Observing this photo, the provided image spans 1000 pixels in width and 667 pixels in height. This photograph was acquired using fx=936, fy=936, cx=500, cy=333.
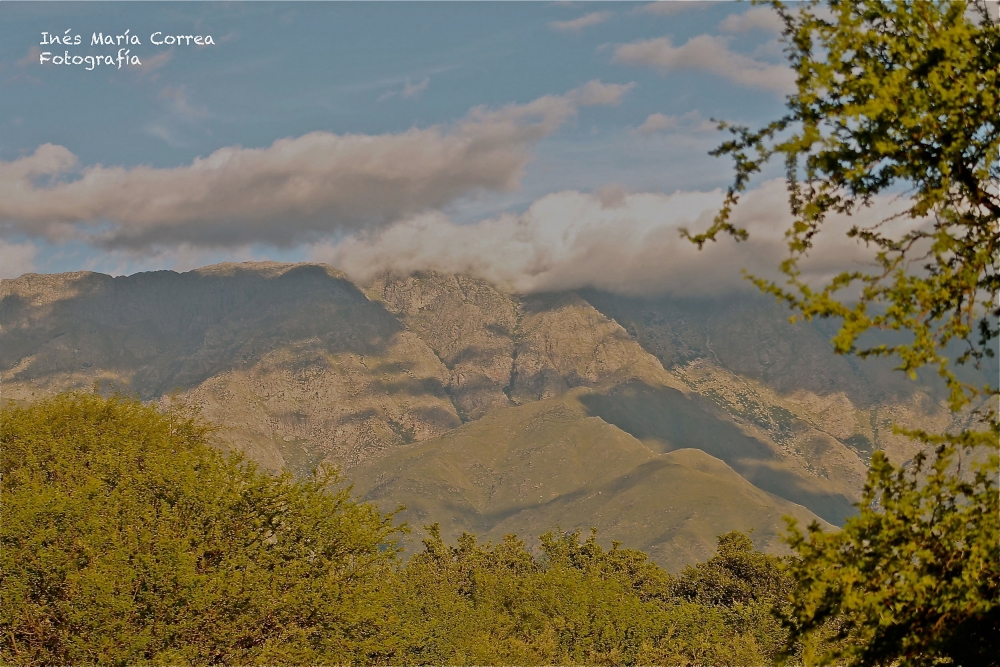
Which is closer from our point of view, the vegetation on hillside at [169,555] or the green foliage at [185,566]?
the green foliage at [185,566]

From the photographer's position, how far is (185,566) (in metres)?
38.1

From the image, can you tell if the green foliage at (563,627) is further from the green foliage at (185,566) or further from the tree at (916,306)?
the tree at (916,306)

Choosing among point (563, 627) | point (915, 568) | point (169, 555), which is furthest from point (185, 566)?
point (563, 627)

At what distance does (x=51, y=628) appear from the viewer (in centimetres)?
4031

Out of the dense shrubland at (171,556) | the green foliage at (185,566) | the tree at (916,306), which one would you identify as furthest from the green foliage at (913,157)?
the green foliage at (185,566)

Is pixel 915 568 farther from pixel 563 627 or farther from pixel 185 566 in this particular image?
pixel 563 627

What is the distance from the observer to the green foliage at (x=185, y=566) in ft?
125

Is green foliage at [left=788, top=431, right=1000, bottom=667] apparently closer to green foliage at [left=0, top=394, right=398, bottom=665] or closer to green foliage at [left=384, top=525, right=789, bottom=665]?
green foliage at [left=0, top=394, right=398, bottom=665]

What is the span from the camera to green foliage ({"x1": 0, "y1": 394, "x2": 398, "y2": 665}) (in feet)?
125

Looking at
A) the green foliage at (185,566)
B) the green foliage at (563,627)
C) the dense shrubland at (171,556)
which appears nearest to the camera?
the green foliage at (185,566)

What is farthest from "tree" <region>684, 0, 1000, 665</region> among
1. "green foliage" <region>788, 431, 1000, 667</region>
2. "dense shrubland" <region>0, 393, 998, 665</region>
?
"dense shrubland" <region>0, 393, 998, 665</region>

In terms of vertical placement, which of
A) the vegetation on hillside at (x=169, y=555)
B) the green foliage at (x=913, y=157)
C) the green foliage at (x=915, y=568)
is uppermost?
the green foliage at (x=913, y=157)

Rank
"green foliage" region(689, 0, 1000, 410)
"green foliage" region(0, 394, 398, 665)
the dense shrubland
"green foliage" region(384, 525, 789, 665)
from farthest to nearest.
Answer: "green foliage" region(384, 525, 789, 665) → the dense shrubland → "green foliage" region(0, 394, 398, 665) → "green foliage" region(689, 0, 1000, 410)

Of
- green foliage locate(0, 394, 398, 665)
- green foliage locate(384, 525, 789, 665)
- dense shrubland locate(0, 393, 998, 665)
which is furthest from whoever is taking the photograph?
green foliage locate(384, 525, 789, 665)
